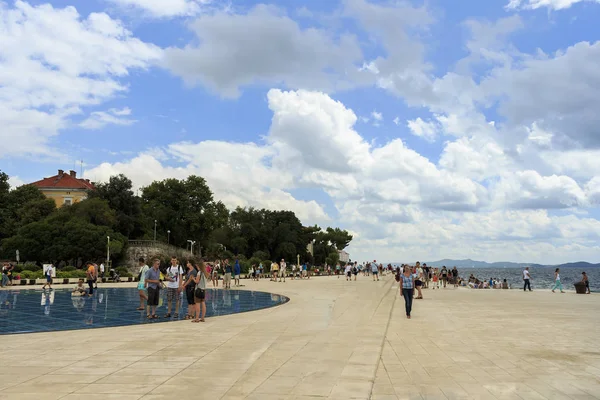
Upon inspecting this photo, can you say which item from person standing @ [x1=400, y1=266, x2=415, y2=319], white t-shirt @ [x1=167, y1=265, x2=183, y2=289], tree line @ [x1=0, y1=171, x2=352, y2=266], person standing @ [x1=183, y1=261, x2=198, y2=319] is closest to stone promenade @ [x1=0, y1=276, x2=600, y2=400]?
person standing @ [x1=400, y1=266, x2=415, y2=319]

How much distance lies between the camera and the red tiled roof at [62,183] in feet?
278

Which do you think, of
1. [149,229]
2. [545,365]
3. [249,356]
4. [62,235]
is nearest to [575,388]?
[545,365]

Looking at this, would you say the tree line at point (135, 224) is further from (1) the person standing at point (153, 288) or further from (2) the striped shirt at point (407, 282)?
(2) the striped shirt at point (407, 282)

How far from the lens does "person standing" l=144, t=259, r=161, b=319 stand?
14117mm

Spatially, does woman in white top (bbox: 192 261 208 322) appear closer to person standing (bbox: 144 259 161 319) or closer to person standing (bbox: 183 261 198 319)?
person standing (bbox: 183 261 198 319)

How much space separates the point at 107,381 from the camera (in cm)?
663

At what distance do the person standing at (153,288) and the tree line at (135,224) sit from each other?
1808 inches

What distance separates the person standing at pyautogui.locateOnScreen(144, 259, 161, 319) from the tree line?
4592cm

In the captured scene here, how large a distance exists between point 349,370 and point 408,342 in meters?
3.25

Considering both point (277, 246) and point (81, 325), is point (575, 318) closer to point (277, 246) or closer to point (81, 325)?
point (81, 325)

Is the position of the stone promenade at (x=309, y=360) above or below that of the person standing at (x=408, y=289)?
below

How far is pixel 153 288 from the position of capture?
46.5ft

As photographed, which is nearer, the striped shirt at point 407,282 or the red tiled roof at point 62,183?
the striped shirt at point 407,282

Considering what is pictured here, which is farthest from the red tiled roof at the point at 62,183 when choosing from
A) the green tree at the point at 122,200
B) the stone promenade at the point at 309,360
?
the stone promenade at the point at 309,360
